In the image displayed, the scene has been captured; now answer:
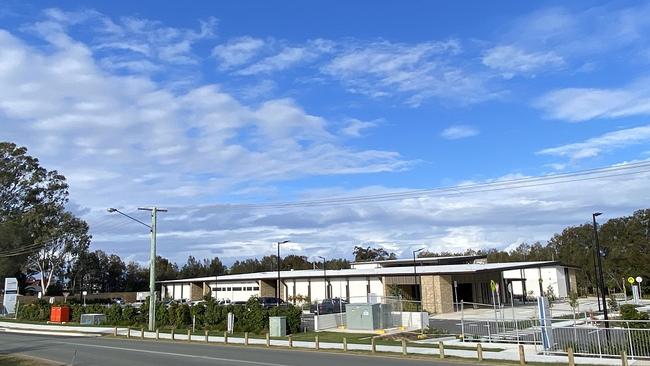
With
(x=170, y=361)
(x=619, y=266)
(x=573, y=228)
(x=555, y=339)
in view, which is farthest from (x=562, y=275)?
(x=170, y=361)

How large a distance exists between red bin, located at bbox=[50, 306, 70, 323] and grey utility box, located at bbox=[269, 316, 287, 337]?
1095 inches

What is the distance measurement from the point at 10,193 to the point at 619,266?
Answer: 95.3 m

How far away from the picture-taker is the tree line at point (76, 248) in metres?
85.1

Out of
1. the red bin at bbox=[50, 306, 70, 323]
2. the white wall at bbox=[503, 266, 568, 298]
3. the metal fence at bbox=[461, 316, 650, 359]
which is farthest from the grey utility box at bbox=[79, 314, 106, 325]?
the white wall at bbox=[503, 266, 568, 298]

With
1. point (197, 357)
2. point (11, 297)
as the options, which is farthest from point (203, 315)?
point (11, 297)

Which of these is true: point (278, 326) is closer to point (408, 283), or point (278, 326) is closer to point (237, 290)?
point (408, 283)

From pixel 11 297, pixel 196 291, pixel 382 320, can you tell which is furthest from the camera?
pixel 196 291

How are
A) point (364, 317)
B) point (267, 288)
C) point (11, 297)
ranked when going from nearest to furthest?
point (364, 317), point (11, 297), point (267, 288)

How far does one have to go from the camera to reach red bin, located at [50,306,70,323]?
53.9 metres

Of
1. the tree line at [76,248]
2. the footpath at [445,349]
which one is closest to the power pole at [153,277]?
the footpath at [445,349]

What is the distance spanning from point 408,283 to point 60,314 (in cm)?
3467

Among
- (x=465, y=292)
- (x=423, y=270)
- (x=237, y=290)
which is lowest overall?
(x=465, y=292)

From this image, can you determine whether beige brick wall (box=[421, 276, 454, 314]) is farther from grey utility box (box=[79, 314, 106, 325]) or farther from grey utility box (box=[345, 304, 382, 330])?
grey utility box (box=[79, 314, 106, 325])

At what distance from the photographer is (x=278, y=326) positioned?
35.2 metres
